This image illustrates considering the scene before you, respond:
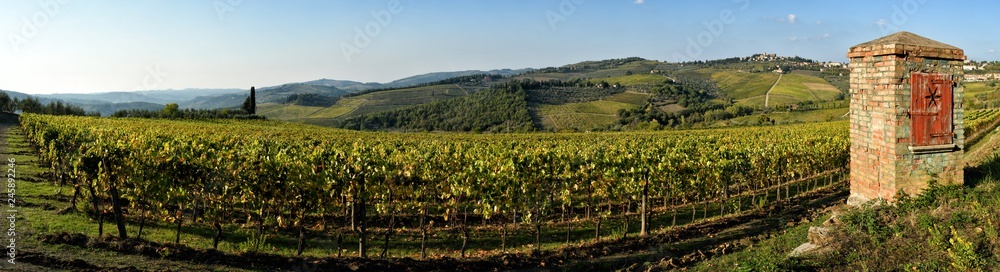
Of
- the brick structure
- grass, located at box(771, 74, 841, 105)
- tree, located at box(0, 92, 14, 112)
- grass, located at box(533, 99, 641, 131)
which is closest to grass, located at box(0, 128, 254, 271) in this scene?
the brick structure

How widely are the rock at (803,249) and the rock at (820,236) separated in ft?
0.44

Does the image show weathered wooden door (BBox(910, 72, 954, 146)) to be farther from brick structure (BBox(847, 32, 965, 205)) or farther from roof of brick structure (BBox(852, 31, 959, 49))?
roof of brick structure (BBox(852, 31, 959, 49))

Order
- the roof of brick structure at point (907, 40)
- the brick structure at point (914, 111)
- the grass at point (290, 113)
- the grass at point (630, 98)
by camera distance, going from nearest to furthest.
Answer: the brick structure at point (914, 111) → the roof of brick structure at point (907, 40) → the grass at point (630, 98) → the grass at point (290, 113)

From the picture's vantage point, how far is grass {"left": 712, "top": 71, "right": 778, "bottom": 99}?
158462 millimetres

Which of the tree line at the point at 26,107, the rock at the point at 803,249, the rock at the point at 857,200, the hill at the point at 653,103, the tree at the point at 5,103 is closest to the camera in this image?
the rock at the point at 803,249

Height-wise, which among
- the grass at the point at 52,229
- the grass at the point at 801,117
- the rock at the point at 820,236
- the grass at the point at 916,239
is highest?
the grass at the point at 801,117

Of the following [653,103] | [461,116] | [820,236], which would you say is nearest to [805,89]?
[653,103]

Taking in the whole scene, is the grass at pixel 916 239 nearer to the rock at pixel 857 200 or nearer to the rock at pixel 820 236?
the rock at pixel 820 236

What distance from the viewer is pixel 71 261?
10.6 metres

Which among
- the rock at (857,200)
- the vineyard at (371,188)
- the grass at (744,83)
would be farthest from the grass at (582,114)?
the rock at (857,200)

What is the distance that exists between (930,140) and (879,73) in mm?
2006

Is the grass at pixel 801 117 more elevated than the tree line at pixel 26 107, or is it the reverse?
the tree line at pixel 26 107

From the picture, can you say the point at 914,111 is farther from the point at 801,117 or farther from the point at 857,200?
the point at 801,117

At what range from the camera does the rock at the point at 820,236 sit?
31.5 ft
